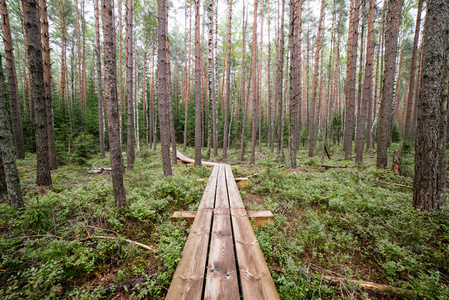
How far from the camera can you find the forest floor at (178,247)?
201cm

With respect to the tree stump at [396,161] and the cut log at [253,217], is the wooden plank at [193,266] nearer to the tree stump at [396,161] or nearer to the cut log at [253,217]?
the cut log at [253,217]

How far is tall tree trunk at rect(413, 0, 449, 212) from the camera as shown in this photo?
3.16m

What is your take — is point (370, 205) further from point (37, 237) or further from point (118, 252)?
point (37, 237)

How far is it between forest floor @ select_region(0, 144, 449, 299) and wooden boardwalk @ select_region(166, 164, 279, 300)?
33cm

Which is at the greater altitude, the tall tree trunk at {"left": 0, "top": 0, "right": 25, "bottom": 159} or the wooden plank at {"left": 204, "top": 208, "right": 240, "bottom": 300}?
the tall tree trunk at {"left": 0, "top": 0, "right": 25, "bottom": 159}

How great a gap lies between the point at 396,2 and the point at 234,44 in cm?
1236

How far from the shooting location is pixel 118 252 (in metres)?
2.60

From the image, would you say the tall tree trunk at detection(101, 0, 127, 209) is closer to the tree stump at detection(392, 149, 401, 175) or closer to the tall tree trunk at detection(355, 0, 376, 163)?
the tree stump at detection(392, 149, 401, 175)

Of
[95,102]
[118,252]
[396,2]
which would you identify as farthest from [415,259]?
[95,102]

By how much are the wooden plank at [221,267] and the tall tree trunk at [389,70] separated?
7777 mm

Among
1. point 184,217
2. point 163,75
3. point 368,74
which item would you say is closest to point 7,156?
point 184,217

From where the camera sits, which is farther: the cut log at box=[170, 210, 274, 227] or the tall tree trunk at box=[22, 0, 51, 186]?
the tall tree trunk at box=[22, 0, 51, 186]

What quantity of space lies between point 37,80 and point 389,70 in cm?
1208

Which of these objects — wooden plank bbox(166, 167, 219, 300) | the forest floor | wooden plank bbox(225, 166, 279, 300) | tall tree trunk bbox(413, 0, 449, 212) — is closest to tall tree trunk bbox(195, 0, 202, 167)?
the forest floor
